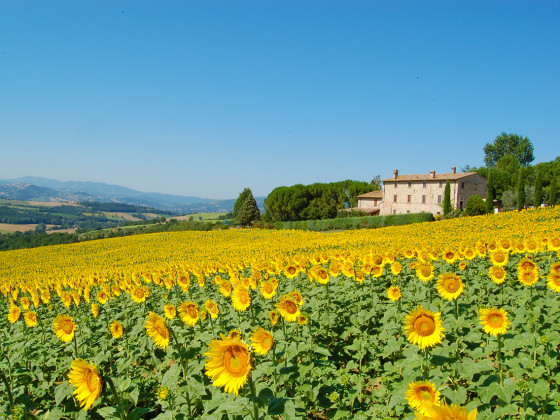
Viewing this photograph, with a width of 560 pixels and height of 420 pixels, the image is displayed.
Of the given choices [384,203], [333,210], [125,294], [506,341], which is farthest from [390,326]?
[333,210]

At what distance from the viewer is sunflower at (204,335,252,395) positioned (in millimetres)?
2148

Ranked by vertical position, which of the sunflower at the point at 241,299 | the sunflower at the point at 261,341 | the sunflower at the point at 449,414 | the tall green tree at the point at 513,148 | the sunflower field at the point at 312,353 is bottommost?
the sunflower field at the point at 312,353

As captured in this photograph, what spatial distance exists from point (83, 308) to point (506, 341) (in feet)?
27.6

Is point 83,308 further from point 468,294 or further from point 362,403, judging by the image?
point 468,294

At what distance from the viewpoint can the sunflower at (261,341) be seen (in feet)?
8.58

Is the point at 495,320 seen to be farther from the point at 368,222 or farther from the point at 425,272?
the point at 368,222

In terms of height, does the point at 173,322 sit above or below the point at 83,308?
above

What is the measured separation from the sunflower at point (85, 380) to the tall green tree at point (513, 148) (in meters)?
110

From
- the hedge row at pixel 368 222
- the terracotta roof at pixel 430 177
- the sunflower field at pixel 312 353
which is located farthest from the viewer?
the terracotta roof at pixel 430 177

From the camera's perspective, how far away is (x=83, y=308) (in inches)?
319

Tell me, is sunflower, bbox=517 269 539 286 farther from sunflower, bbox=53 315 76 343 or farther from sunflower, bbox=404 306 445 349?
sunflower, bbox=53 315 76 343

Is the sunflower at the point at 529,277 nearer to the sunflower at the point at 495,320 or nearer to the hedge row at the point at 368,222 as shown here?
the sunflower at the point at 495,320

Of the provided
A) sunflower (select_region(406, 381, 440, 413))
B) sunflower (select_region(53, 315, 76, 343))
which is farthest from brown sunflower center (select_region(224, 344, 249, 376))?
sunflower (select_region(53, 315, 76, 343))

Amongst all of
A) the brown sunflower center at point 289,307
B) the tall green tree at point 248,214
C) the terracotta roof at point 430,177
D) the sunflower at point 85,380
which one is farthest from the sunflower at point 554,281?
the tall green tree at point 248,214
